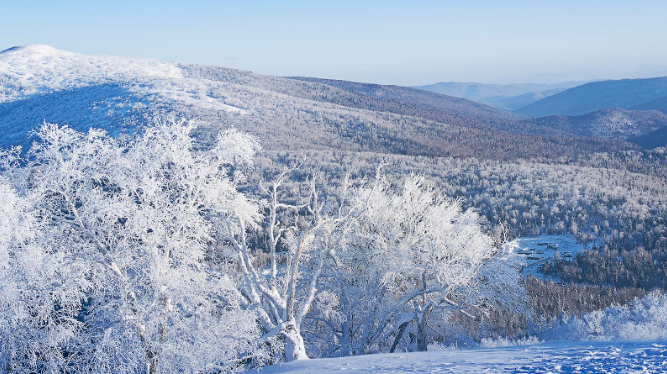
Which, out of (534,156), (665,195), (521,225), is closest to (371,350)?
(521,225)

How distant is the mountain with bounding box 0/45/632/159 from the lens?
100 meters

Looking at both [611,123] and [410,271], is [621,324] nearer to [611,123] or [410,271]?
[410,271]

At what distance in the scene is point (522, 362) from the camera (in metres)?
7.64

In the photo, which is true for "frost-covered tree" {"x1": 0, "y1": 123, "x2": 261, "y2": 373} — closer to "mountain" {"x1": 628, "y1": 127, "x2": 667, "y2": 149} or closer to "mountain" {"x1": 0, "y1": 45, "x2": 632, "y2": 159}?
"mountain" {"x1": 0, "y1": 45, "x2": 632, "y2": 159}

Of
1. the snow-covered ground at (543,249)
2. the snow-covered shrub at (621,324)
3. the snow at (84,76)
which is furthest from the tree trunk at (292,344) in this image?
the snow at (84,76)

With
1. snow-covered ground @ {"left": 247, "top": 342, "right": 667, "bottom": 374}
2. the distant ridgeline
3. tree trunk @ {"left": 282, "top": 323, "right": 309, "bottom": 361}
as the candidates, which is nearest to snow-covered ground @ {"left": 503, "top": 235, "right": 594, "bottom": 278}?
the distant ridgeline

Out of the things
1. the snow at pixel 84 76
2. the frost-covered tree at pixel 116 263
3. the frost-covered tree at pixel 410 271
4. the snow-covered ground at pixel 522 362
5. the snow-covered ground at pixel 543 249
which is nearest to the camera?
the snow-covered ground at pixel 522 362

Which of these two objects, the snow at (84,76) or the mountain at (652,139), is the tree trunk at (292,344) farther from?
the mountain at (652,139)

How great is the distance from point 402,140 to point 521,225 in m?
66.0

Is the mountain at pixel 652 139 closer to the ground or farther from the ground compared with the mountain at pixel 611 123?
closer to the ground

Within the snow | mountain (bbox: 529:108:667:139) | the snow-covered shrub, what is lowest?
the snow-covered shrub

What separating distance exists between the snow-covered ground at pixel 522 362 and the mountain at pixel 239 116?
74.1 meters

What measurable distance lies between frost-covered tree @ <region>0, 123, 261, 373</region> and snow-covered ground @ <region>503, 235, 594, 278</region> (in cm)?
3086

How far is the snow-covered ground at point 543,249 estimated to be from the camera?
37469 millimetres
